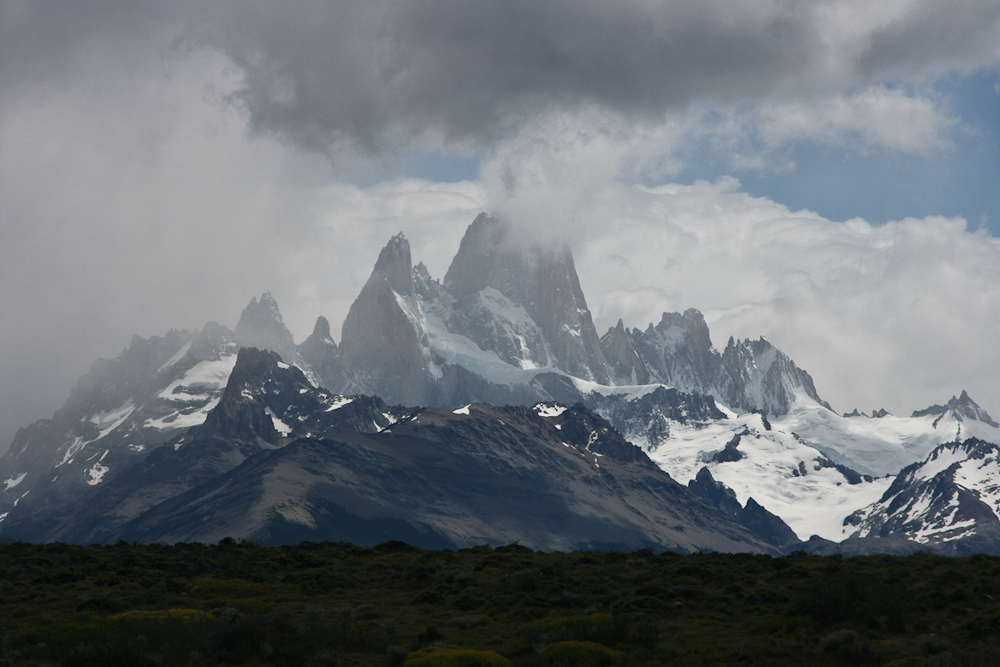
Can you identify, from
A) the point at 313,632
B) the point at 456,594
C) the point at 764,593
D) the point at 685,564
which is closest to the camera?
the point at 313,632

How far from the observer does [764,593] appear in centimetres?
5109

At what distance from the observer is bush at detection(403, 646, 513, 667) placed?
38.6m

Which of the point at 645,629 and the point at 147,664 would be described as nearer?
the point at 147,664

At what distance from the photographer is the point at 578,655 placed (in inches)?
1565

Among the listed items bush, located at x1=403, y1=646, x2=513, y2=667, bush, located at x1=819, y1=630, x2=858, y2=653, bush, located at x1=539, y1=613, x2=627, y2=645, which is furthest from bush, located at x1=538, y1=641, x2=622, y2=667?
bush, located at x1=819, y1=630, x2=858, y2=653

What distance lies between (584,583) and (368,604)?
12187mm

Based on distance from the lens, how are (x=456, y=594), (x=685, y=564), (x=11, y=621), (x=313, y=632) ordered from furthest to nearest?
(x=685, y=564) < (x=456, y=594) < (x=11, y=621) < (x=313, y=632)

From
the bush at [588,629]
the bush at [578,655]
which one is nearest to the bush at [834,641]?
the bush at [588,629]

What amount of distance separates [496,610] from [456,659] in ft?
38.8

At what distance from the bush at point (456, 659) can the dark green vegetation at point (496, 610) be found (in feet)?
0.39

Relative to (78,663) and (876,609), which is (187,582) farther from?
(876,609)

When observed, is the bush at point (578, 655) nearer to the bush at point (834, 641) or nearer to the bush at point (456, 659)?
the bush at point (456, 659)

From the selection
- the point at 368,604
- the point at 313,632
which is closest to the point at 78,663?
the point at 313,632

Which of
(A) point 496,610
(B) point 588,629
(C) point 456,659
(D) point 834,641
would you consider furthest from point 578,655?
(A) point 496,610
